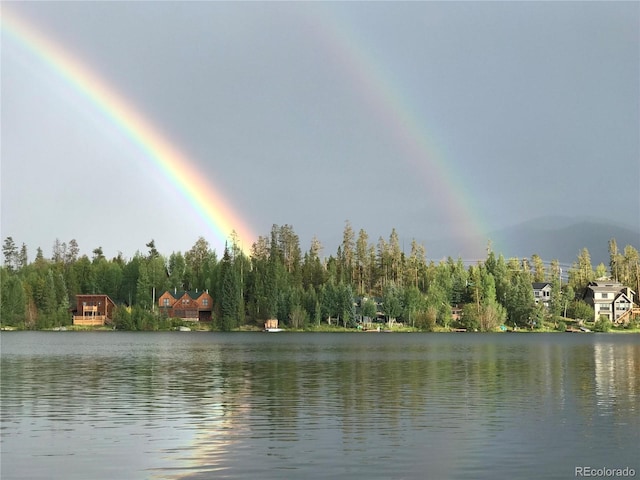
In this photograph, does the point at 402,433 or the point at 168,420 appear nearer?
the point at 402,433

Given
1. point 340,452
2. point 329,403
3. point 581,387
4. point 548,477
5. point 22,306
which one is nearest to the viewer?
point 548,477

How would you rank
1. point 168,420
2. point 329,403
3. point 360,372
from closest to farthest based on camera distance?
point 168,420, point 329,403, point 360,372

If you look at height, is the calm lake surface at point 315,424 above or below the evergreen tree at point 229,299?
below

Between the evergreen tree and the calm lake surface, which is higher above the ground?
the evergreen tree

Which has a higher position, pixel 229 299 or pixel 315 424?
pixel 229 299

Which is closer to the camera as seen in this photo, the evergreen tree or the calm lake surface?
the calm lake surface

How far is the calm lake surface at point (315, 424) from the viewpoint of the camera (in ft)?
85.8

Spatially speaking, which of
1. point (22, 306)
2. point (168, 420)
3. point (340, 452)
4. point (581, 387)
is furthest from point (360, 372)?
point (22, 306)

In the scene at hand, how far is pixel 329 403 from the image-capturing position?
139 feet

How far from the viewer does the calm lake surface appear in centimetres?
2616

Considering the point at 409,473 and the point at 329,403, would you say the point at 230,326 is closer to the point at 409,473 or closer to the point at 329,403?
the point at 329,403

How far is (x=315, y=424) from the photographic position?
34.8m

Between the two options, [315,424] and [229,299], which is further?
[229,299]

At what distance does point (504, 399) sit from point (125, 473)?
26231mm
